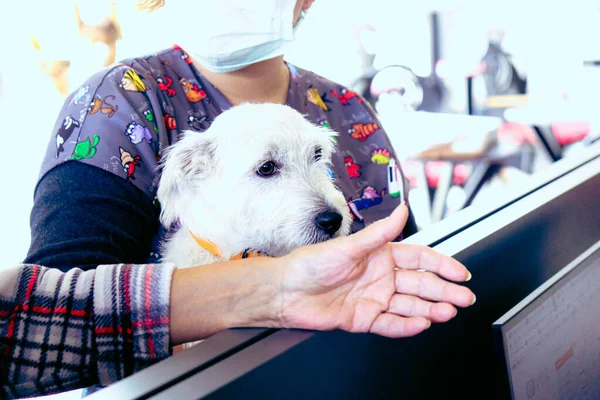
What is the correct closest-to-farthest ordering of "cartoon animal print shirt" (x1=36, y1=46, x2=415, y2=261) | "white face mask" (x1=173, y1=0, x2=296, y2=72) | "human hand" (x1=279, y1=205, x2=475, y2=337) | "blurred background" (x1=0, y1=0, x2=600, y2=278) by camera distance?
"human hand" (x1=279, y1=205, x2=475, y2=337) → "cartoon animal print shirt" (x1=36, y1=46, x2=415, y2=261) → "white face mask" (x1=173, y1=0, x2=296, y2=72) → "blurred background" (x1=0, y1=0, x2=600, y2=278)

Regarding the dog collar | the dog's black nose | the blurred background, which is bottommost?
the blurred background

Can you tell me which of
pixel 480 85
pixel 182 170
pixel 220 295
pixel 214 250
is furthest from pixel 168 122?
pixel 480 85

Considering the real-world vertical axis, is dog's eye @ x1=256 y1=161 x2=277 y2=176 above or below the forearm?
above

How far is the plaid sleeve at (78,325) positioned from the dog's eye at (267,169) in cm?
25

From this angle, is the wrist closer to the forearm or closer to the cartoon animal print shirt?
the forearm

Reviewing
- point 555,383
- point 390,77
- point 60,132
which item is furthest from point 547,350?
point 390,77

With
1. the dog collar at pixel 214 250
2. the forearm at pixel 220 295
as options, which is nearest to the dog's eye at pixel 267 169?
the dog collar at pixel 214 250

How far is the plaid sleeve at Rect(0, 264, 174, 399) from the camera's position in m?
0.51

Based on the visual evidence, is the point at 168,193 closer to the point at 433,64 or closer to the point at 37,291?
the point at 37,291

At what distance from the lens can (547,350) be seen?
0.67m

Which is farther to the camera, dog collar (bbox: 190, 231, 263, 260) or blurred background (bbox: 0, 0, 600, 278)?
blurred background (bbox: 0, 0, 600, 278)

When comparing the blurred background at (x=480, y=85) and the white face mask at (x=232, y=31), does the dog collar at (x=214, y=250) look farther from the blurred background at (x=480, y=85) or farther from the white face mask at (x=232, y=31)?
the blurred background at (x=480, y=85)

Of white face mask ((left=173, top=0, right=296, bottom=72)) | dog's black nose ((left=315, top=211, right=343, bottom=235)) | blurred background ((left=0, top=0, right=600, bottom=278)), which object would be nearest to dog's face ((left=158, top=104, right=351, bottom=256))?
dog's black nose ((left=315, top=211, right=343, bottom=235))

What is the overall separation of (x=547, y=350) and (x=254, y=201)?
1.35 feet
